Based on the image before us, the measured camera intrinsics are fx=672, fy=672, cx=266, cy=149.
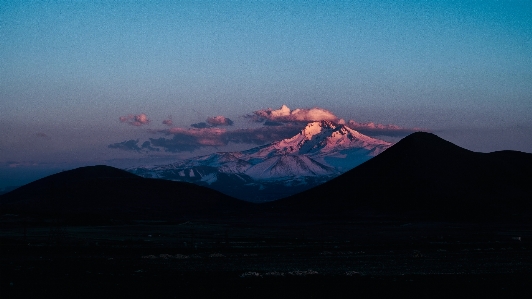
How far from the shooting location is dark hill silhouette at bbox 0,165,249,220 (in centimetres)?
12825

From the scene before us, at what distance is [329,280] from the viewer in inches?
1089

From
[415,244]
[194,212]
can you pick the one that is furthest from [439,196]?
[415,244]

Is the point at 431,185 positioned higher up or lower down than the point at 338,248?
higher up

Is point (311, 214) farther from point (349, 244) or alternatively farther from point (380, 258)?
point (380, 258)

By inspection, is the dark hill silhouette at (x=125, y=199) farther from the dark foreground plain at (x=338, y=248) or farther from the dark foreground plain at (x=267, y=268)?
the dark foreground plain at (x=267, y=268)

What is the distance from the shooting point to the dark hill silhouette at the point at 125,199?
12825cm

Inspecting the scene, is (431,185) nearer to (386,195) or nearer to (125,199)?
(386,195)

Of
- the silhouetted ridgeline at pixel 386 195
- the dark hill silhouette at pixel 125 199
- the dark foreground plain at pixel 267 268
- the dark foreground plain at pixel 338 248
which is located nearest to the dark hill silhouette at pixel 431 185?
the silhouetted ridgeline at pixel 386 195

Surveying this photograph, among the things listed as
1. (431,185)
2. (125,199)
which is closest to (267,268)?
(431,185)

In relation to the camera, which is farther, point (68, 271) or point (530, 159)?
point (530, 159)

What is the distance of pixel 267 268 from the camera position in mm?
33906

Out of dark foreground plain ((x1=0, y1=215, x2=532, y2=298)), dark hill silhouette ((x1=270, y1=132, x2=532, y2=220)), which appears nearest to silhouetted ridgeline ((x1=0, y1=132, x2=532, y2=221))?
dark hill silhouette ((x1=270, y1=132, x2=532, y2=220))

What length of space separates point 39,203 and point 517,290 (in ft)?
390

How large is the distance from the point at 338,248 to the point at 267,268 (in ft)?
49.7
